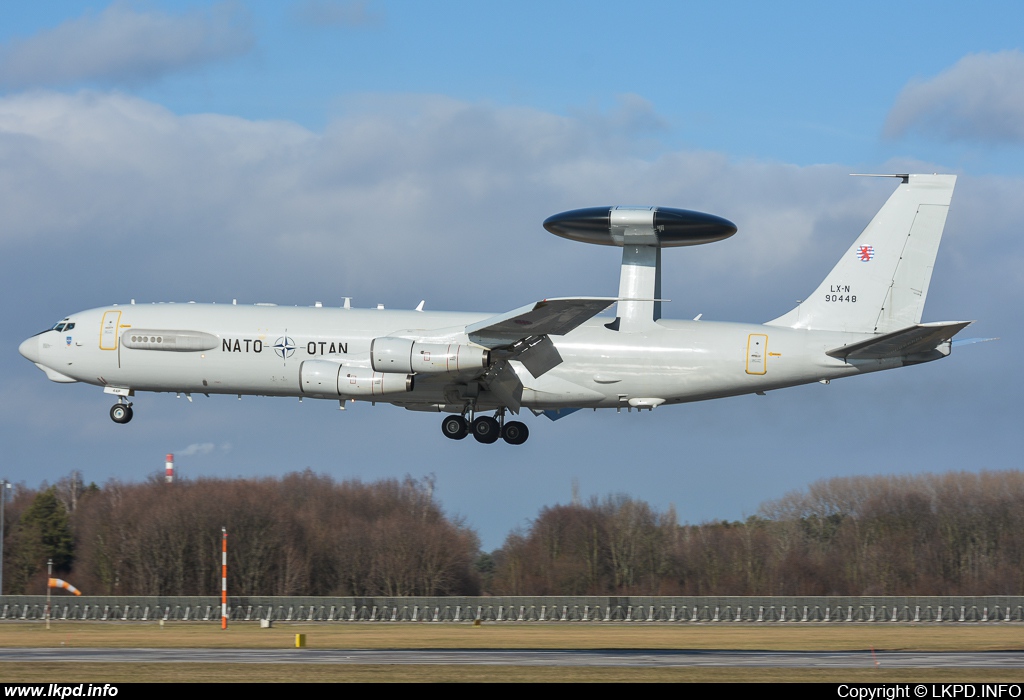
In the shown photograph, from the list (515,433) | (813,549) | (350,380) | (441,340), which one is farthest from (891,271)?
(813,549)

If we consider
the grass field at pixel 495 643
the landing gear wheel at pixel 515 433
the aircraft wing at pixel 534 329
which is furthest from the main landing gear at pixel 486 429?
the grass field at pixel 495 643

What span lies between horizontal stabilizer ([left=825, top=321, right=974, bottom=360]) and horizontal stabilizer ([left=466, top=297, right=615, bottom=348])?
26.8ft

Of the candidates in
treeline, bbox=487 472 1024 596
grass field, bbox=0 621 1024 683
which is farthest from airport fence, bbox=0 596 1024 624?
treeline, bbox=487 472 1024 596

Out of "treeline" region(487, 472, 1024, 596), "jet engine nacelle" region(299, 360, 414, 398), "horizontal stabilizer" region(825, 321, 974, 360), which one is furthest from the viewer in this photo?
"treeline" region(487, 472, 1024, 596)

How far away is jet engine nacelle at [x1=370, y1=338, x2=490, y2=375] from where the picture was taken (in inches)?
1436

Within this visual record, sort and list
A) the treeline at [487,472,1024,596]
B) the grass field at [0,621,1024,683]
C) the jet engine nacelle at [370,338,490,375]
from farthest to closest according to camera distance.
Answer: the treeline at [487,472,1024,596] < the jet engine nacelle at [370,338,490,375] < the grass field at [0,621,1024,683]

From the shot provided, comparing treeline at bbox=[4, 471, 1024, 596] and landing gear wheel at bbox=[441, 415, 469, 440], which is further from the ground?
landing gear wheel at bbox=[441, 415, 469, 440]

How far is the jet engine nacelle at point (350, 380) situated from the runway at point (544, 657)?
8054 millimetres

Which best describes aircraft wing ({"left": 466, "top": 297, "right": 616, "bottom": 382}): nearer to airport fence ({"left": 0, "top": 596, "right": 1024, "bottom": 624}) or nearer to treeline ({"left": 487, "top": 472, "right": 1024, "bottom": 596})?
airport fence ({"left": 0, "top": 596, "right": 1024, "bottom": 624})

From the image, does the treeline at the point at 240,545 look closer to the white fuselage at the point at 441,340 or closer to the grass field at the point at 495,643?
the grass field at the point at 495,643

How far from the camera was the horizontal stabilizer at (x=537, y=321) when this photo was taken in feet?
112

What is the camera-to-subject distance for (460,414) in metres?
40.5
